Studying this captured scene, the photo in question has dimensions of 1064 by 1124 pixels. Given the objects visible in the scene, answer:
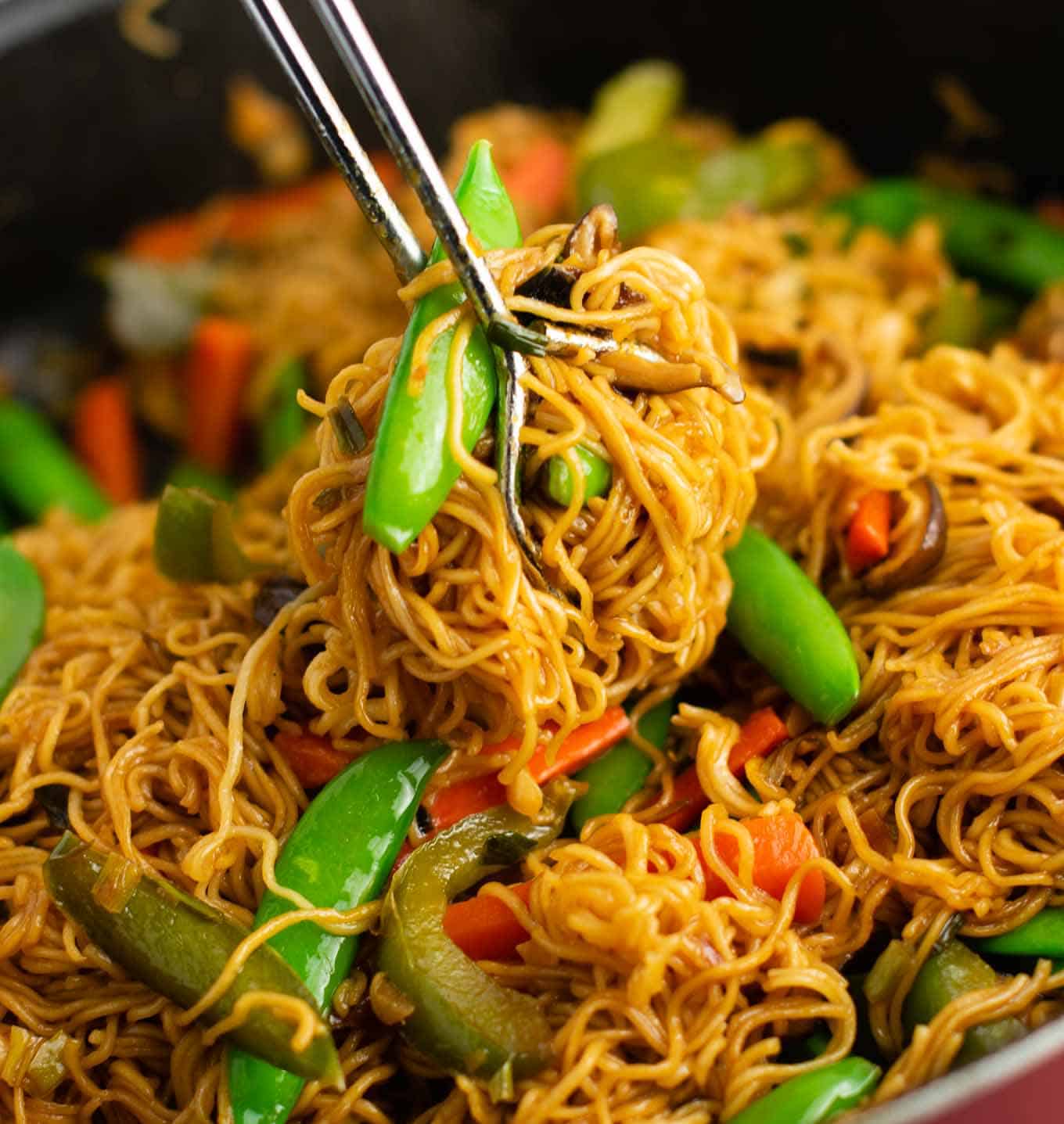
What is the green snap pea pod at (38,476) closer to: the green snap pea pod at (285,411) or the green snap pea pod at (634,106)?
the green snap pea pod at (285,411)

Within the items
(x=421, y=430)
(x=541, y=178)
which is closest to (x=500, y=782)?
(x=421, y=430)

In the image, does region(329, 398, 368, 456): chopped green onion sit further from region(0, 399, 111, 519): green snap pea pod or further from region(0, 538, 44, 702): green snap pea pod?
region(0, 399, 111, 519): green snap pea pod

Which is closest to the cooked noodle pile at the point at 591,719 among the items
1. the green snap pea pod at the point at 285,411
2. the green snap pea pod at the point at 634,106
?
the green snap pea pod at the point at 285,411

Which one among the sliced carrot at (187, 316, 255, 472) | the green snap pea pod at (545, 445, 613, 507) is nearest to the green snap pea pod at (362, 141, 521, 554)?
the green snap pea pod at (545, 445, 613, 507)

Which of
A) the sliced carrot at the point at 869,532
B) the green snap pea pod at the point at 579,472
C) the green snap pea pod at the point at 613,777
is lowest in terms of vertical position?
the green snap pea pod at the point at 613,777

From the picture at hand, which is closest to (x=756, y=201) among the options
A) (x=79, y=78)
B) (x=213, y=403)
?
(x=213, y=403)

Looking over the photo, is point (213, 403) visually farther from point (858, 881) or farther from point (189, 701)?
point (858, 881)

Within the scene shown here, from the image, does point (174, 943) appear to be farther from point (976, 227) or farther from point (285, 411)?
point (976, 227)
